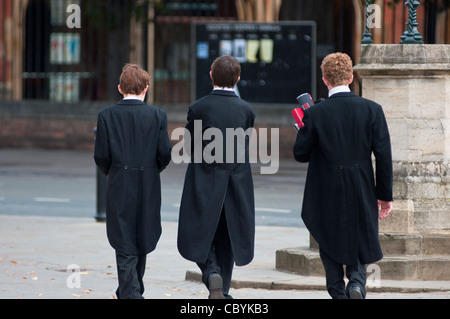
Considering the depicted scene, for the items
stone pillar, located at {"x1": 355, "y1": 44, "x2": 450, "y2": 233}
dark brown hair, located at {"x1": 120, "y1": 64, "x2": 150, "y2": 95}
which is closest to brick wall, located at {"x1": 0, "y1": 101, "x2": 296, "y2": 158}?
stone pillar, located at {"x1": 355, "y1": 44, "x2": 450, "y2": 233}

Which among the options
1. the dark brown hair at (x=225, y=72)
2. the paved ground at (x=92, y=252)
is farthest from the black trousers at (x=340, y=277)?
the dark brown hair at (x=225, y=72)

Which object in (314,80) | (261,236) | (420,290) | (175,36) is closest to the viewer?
(420,290)

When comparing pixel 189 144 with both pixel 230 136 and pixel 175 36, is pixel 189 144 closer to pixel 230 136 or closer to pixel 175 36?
pixel 230 136

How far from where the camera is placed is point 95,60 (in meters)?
24.4

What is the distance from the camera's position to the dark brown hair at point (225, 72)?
6.88 metres

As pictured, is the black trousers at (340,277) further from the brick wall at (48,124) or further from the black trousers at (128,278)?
the brick wall at (48,124)

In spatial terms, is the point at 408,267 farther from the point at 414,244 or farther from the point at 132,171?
the point at 132,171

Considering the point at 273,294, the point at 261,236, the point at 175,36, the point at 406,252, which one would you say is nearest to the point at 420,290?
the point at 406,252

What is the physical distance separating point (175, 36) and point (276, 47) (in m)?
2.93

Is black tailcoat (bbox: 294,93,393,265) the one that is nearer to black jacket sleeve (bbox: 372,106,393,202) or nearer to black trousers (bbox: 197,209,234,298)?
black jacket sleeve (bbox: 372,106,393,202)

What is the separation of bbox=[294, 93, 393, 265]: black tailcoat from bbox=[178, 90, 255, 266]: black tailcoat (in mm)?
559

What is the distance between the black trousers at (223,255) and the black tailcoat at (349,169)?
710mm

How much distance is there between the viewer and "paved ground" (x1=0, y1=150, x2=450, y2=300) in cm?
759

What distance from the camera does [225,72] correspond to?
6871mm
